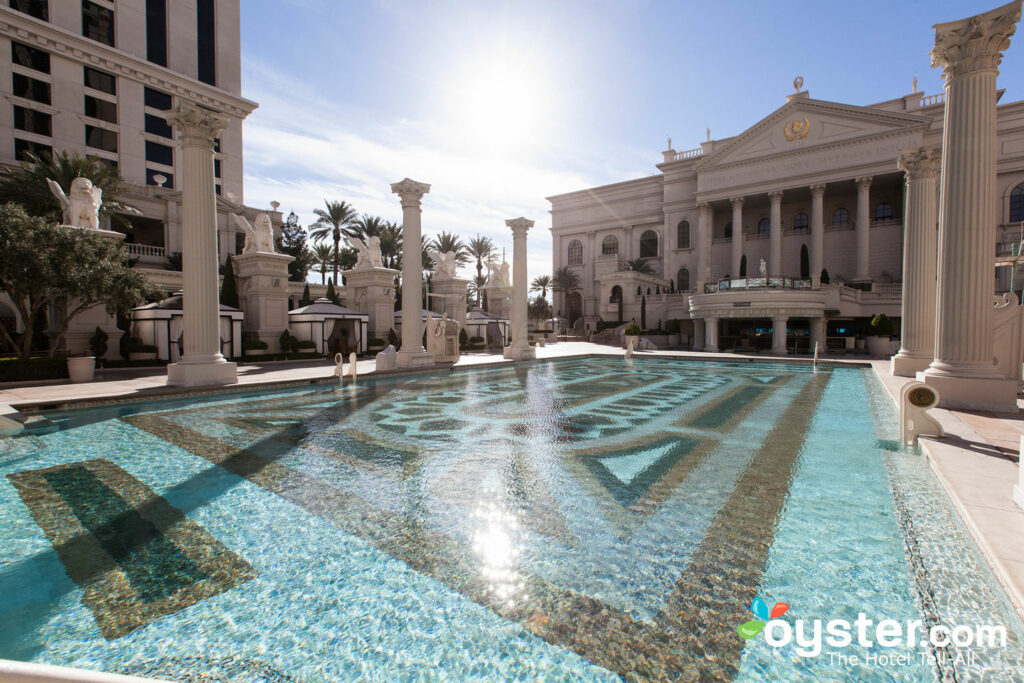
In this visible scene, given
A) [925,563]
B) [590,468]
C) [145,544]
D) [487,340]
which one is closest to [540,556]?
[590,468]

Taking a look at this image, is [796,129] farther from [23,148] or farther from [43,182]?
[23,148]

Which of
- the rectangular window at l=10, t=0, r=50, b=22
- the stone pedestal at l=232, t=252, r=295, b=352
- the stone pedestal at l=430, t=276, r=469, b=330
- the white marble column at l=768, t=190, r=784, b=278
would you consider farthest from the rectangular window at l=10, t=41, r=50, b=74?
the white marble column at l=768, t=190, r=784, b=278

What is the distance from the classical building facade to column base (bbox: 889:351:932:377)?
14648 mm

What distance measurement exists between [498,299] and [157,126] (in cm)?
3094

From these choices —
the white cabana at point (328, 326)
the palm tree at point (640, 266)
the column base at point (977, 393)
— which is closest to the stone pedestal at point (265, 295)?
the white cabana at point (328, 326)

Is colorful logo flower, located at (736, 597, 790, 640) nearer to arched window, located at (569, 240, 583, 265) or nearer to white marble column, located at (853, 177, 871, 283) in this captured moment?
white marble column, located at (853, 177, 871, 283)

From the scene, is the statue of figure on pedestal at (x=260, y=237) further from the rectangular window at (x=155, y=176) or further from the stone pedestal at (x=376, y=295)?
the rectangular window at (x=155, y=176)

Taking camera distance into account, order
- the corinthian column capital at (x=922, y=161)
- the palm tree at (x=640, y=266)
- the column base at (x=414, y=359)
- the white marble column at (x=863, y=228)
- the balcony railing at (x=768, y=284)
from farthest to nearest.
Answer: the palm tree at (x=640, y=266), the white marble column at (x=863, y=228), the balcony railing at (x=768, y=284), the column base at (x=414, y=359), the corinthian column capital at (x=922, y=161)

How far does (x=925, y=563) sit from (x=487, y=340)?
2668 centimetres

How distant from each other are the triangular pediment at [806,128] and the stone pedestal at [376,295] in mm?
32549

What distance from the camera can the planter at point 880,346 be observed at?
2431 centimetres

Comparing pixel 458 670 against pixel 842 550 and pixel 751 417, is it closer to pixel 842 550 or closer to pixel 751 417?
pixel 842 550

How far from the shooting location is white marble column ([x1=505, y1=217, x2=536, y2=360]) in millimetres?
20672

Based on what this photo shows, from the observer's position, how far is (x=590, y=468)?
5.70 metres
